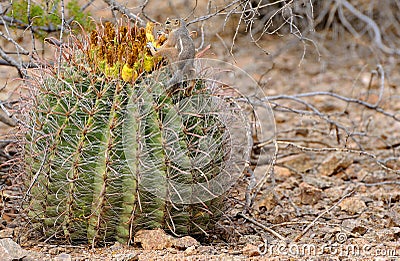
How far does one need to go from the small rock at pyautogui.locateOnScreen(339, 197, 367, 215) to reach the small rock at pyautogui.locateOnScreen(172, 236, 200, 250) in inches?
46.3

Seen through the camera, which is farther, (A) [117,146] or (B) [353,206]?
(B) [353,206]

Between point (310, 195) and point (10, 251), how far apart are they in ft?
6.20

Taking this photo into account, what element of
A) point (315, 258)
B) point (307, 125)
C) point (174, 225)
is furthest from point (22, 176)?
point (307, 125)

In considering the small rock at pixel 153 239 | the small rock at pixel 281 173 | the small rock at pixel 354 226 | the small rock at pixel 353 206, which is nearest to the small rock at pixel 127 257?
the small rock at pixel 153 239

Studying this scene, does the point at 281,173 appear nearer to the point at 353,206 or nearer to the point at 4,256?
the point at 353,206

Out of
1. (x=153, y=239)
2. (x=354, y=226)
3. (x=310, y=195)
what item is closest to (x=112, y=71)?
(x=153, y=239)

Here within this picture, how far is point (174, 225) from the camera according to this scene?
2797 mm

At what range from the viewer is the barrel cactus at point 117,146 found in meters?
2.65

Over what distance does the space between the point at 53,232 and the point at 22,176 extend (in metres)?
0.31

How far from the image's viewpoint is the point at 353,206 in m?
3.60

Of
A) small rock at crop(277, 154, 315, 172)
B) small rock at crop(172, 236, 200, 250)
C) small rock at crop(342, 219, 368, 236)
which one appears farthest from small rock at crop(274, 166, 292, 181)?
small rock at crop(172, 236, 200, 250)

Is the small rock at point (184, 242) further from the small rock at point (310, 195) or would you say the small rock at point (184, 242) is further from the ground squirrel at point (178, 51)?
the small rock at point (310, 195)

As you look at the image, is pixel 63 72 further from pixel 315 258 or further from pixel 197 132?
pixel 315 258

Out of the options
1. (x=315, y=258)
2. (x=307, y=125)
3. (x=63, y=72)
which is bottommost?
(x=315, y=258)
